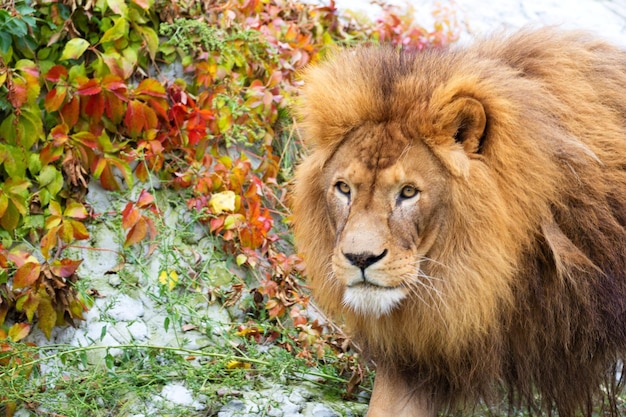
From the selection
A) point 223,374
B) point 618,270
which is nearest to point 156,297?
point 223,374

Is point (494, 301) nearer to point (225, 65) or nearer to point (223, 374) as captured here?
point (223, 374)

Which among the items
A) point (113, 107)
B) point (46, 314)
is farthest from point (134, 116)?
point (46, 314)

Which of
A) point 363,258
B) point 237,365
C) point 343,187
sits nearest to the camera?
point 363,258

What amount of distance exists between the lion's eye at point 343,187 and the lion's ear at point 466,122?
1.28 ft

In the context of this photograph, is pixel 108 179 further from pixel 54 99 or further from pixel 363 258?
pixel 363 258

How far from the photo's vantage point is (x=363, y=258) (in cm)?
306

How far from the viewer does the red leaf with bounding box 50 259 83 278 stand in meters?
4.11

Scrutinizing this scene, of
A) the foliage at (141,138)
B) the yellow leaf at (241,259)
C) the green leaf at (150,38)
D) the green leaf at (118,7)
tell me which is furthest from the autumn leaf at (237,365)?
the green leaf at (118,7)

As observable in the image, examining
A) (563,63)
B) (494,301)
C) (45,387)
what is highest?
(563,63)

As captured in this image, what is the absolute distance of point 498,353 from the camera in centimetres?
339

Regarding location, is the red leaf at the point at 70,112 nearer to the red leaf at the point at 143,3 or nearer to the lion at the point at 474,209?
the red leaf at the point at 143,3

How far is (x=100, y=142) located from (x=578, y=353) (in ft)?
7.94

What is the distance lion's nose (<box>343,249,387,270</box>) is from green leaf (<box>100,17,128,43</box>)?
211 cm

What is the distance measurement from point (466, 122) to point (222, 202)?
1810 mm
